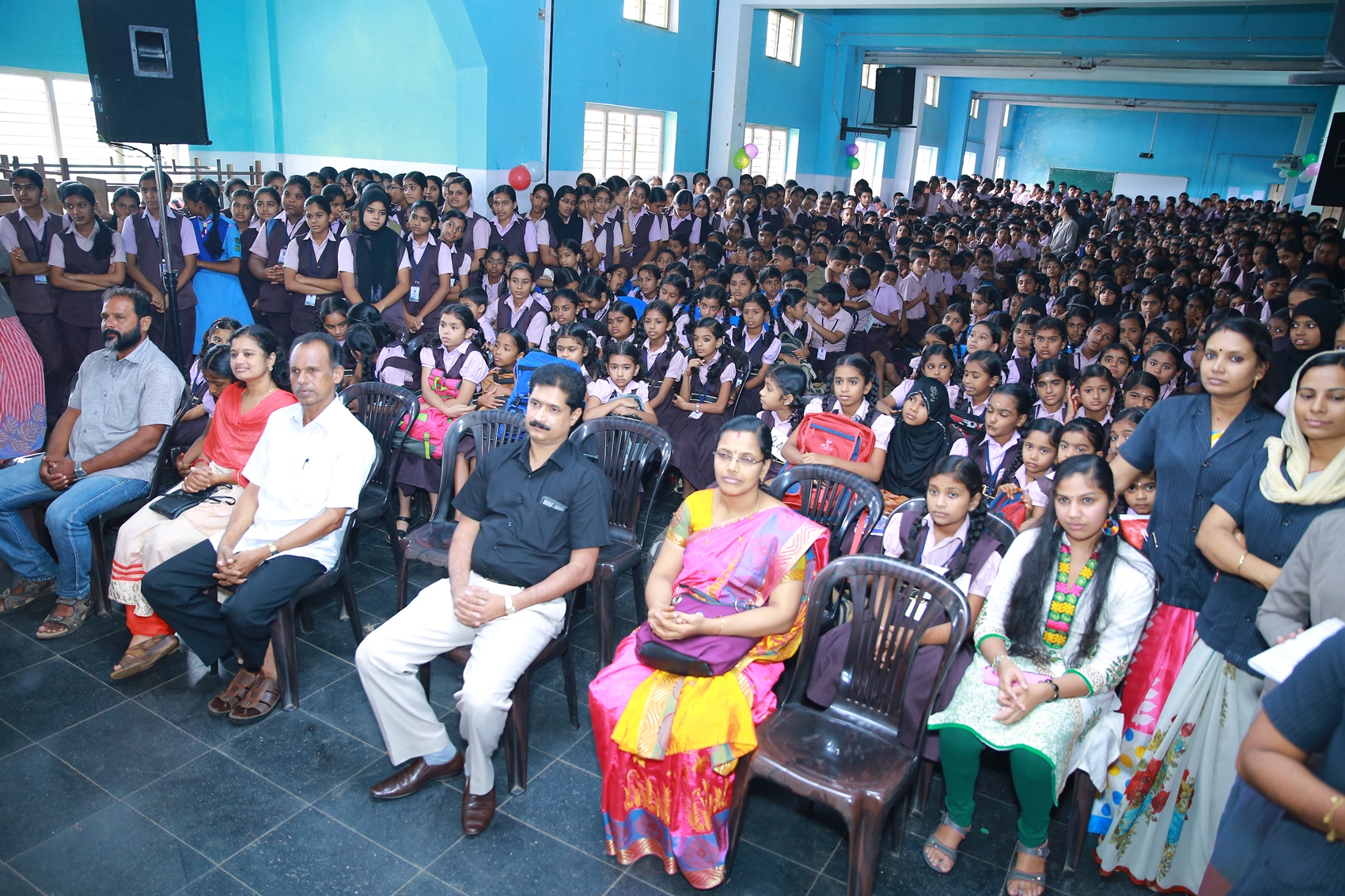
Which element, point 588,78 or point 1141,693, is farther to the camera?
point 588,78

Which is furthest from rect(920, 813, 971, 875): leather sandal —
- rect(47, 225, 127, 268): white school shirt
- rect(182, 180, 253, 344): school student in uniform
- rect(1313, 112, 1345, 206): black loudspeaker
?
rect(1313, 112, 1345, 206): black loudspeaker

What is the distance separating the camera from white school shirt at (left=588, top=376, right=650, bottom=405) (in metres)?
4.28

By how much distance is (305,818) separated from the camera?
2352 mm

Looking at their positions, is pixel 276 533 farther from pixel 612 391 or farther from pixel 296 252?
pixel 296 252

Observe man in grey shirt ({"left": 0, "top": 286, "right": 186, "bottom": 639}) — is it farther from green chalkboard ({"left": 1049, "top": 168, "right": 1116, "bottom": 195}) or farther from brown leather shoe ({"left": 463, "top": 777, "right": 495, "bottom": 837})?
green chalkboard ({"left": 1049, "top": 168, "right": 1116, "bottom": 195})

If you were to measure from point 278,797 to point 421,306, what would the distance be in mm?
3663

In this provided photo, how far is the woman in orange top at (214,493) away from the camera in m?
2.93

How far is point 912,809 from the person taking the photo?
2.50m

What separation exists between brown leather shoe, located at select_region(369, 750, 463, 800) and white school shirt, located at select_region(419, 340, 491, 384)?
2.01 metres

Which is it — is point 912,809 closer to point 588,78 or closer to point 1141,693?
point 1141,693

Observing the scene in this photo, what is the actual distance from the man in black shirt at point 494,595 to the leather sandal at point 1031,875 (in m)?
1.40

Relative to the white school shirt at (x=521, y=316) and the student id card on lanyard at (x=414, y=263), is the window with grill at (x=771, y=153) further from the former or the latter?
the white school shirt at (x=521, y=316)

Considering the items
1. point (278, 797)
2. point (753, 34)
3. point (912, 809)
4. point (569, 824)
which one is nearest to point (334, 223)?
point (278, 797)

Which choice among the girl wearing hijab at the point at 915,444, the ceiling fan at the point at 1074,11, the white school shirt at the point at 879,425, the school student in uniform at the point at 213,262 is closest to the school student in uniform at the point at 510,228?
the school student in uniform at the point at 213,262
